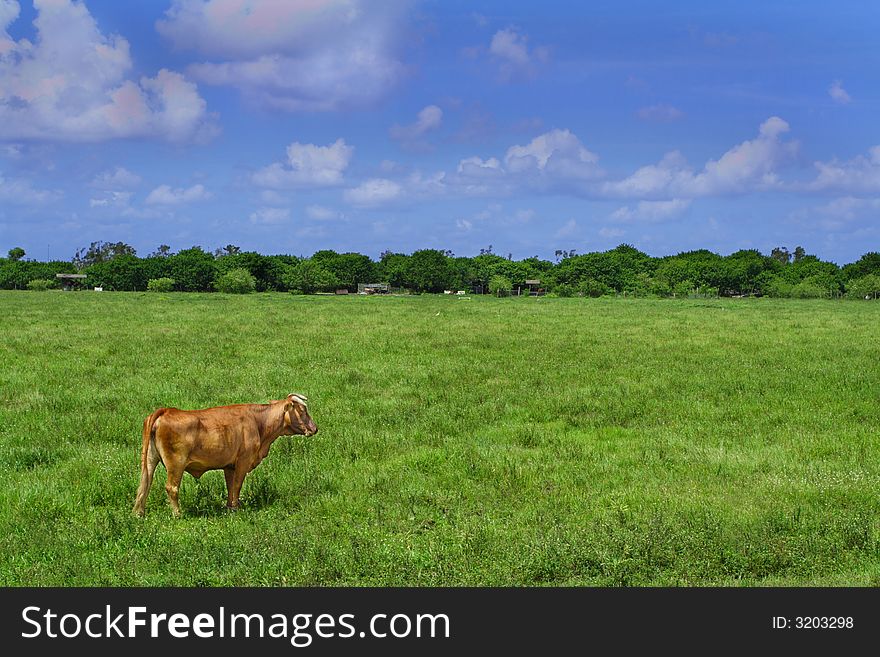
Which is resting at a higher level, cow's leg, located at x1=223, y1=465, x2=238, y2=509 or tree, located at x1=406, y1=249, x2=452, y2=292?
tree, located at x1=406, y1=249, x2=452, y2=292

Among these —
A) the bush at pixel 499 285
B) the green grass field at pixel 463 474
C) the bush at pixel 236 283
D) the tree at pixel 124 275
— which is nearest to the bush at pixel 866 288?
the bush at pixel 499 285

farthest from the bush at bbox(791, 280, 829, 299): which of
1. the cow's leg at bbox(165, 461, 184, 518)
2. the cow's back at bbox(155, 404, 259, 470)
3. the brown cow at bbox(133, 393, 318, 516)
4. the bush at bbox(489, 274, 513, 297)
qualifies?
the cow's leg at bbox(165, 461, 184, 518)

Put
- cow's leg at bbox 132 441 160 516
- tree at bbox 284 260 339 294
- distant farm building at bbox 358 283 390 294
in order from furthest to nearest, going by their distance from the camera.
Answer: distant farm building at bbox 358 283 390 294 → tree at bbox 284 260 339 294 → cow's leg at bbox 132 441 160 516

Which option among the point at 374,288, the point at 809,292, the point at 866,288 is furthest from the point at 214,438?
the point at 374,288

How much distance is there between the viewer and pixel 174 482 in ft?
28.4

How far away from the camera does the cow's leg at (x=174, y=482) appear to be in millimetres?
8477

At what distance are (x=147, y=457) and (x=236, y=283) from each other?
130m

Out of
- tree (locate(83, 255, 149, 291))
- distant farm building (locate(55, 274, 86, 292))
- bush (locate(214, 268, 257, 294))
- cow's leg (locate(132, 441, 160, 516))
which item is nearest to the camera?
cow's leg (locate(132, 441, 160, 516))

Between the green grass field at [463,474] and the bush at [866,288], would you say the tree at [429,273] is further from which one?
the green grass field at [463,474]

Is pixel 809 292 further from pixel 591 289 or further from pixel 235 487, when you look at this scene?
pixel 235 487

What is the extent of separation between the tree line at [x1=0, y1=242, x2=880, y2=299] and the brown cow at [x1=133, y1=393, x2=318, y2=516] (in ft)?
423

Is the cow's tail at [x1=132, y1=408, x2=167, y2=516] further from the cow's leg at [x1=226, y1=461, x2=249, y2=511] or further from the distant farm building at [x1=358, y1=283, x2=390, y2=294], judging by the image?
the distant farm building at [x1=358, y1=283, x2=390, y2=294]

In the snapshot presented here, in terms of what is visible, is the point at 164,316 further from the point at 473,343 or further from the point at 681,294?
the point at 681,294

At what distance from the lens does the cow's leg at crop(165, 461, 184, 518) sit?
334 inches
